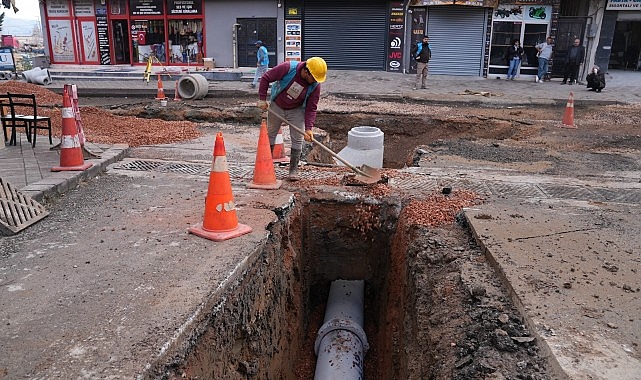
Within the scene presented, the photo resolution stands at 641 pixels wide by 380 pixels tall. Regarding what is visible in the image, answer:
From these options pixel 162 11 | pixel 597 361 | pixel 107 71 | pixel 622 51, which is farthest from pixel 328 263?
pixel 622 51

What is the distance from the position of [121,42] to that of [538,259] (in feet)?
71.9

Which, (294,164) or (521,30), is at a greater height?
(521,30)

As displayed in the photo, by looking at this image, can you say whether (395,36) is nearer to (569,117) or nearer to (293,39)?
(293,39)

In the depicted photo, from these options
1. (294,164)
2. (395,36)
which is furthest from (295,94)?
(395,36)

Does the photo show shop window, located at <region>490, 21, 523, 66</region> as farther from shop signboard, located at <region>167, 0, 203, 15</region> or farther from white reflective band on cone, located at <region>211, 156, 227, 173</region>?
white reflective band on cone, located at <region>211, 156, 227, 173</region>

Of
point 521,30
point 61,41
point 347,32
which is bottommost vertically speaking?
point 61,41

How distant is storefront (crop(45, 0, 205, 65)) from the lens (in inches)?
837

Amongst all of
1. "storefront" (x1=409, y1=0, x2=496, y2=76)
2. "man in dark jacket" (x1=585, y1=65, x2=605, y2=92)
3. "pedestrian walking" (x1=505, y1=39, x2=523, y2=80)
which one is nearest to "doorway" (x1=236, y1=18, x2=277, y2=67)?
"storefront" (x1=409, y1=0, x2=496, y2=76)

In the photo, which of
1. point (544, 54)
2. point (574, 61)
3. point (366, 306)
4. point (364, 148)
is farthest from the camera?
point (544, 54)

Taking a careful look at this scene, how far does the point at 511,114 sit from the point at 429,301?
9.41 metres

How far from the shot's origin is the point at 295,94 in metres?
6.00

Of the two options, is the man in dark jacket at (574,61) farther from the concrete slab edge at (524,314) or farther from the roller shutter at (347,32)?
the concrete slab edge at (524,314)

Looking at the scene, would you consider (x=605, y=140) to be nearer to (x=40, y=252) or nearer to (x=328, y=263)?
(x=328, y=263)

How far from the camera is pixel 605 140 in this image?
9.54m
